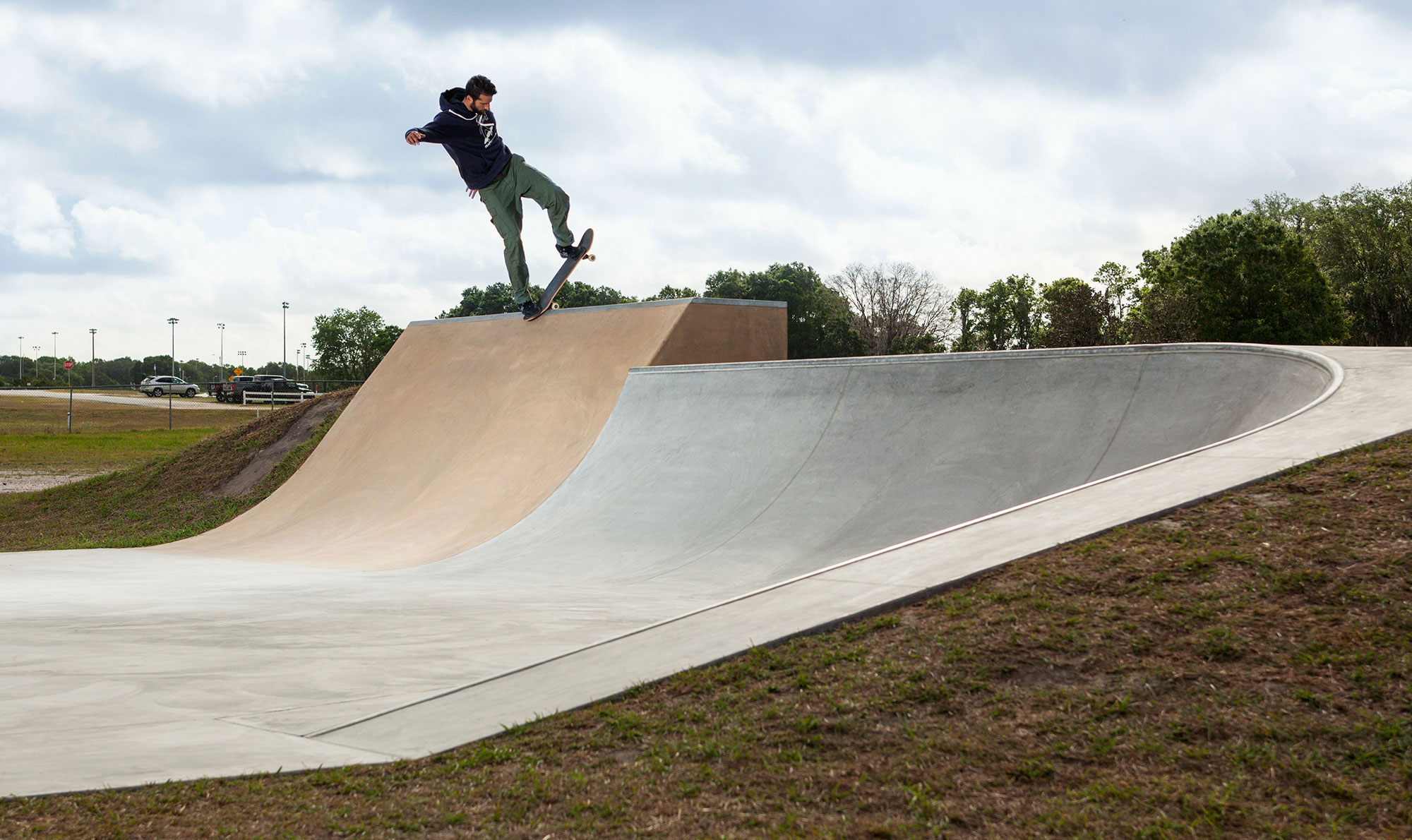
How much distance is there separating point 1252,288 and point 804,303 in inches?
1174

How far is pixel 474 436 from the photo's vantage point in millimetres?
14172

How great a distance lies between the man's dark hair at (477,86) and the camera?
13375 mm

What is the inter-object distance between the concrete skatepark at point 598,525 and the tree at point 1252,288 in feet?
91.5

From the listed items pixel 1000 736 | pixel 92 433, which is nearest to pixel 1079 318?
pixel 1000 736

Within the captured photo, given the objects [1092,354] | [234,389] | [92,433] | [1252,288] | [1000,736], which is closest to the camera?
[1000,736]

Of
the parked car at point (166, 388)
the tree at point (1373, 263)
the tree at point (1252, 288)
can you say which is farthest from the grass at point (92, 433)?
the tree at point (1373, 263)

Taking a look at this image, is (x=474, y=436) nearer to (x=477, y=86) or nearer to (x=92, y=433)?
(x=477, y=86)

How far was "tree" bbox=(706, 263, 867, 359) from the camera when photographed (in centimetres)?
5662

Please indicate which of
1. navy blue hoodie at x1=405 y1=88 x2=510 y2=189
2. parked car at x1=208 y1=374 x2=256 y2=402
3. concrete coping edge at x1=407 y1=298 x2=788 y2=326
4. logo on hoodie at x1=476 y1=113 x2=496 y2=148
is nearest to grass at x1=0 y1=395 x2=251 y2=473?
parked car at x1=208 y1=374 x2=256 y2=402

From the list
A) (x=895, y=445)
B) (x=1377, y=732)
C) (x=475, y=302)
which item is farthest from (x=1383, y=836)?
(x=475, y=302)

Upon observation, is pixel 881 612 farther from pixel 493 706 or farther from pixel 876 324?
pixel 876 324

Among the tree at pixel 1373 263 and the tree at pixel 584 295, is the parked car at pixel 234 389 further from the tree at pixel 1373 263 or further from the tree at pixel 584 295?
the tree at pixel 1373 263

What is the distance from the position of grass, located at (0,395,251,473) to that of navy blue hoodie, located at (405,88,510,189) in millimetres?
13570

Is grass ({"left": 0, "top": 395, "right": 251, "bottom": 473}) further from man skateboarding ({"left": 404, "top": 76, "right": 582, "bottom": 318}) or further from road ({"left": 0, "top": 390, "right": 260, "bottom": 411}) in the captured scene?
man skateboarding ({"left": 404, "top": 76, "right": 582, "bottom": 318})
